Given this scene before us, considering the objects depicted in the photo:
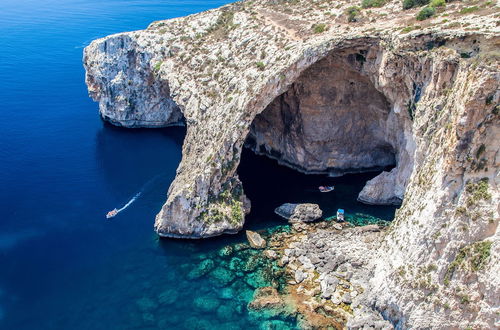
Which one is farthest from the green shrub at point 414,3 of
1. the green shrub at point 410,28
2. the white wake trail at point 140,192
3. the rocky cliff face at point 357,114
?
the white wake trail at point 140,192

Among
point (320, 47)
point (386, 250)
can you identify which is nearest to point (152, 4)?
point (320, 47)

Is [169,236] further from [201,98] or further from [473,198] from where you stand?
[473,198]

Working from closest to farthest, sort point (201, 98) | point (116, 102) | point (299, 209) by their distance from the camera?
point (299, 209)
point (201, 98)
point (116, 102)

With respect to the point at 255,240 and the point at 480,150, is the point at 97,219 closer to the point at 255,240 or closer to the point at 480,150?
the point at 255,240

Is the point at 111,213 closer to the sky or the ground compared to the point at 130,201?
closer to the ground

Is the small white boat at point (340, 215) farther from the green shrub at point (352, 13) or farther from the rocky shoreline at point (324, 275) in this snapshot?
the green shrub at point (352, 13)

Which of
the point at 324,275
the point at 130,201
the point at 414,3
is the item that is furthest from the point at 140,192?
the point at 414,3
